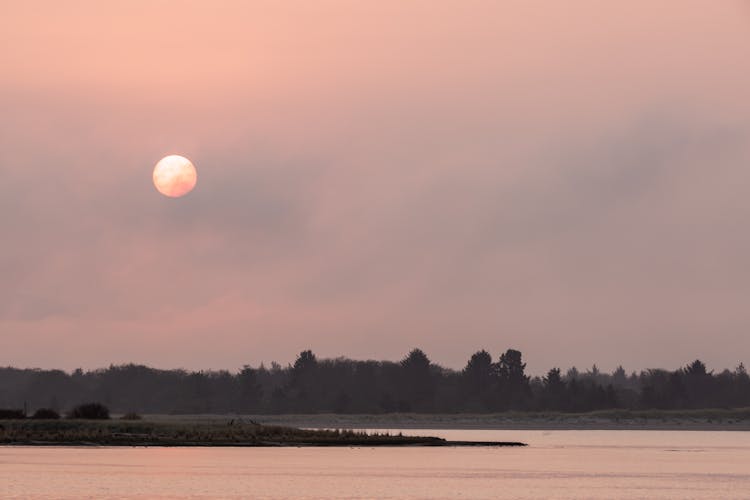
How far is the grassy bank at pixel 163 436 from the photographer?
138125 mm

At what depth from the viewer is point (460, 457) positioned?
12694 cm

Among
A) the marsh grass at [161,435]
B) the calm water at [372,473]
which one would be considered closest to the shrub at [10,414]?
the marsh grass at [161,435]

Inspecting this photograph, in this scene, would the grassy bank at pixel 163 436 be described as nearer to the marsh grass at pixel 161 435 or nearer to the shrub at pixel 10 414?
the marsh grass at pixel 161 435

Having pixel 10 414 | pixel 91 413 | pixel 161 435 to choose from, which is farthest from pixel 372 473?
pixel 10 414

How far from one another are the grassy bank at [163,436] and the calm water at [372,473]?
1206 millimetres

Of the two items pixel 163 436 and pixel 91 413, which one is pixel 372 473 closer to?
pixel 163 436

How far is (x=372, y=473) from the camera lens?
103125 mm

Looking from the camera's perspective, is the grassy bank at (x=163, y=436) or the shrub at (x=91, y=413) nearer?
the grassy bank at (x=163, y=436)

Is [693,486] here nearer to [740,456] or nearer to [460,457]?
[460,457]

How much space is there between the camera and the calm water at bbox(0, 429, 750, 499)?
86.5 metres

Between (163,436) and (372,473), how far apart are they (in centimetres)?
4074

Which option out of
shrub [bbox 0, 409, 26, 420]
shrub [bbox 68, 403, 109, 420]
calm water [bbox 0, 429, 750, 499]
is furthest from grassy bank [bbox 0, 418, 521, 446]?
shrub [bbox 0, 409, 26, 420]

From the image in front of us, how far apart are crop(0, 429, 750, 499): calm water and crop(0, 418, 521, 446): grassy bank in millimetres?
1206

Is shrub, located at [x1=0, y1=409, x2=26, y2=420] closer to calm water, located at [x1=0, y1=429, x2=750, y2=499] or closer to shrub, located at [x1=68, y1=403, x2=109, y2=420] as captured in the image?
calm water, located at [x1=0, y1=429, x2=750, y2=499]
